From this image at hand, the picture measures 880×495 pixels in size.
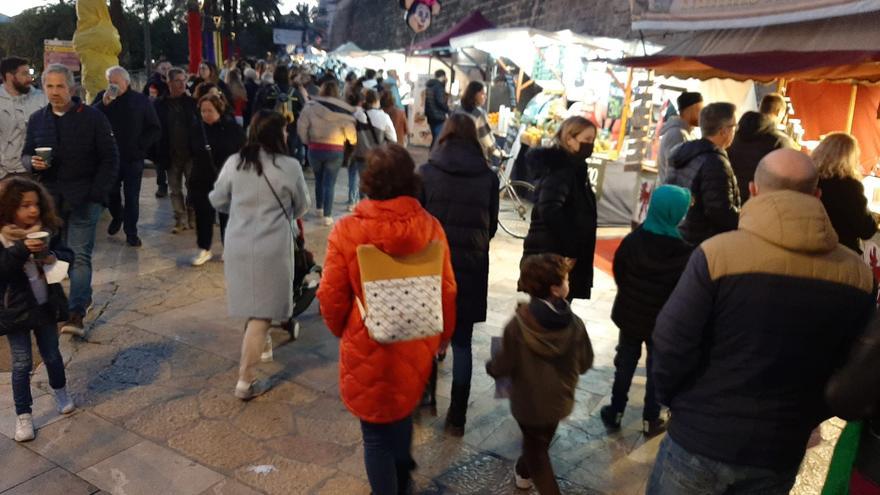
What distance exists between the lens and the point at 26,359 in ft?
11.0

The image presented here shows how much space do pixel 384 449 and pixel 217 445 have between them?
50.3 inches

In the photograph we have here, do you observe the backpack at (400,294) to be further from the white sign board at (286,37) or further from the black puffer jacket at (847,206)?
the white sign board at (286,37)

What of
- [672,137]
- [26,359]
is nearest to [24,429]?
[26,359]

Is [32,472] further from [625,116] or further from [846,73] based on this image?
[625,116]

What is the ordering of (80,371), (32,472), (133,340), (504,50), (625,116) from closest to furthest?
(32,472) < (80,371) < (133,340) < (625,116) < (504,50)

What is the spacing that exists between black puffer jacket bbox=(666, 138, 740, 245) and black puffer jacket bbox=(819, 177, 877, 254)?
0.61 m

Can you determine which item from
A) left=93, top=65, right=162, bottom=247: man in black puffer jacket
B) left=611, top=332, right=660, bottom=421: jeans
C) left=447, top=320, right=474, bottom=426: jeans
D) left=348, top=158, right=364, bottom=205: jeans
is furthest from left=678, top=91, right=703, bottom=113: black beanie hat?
left=93, top=65, right=162, bottom=247: man in black puffer jacket

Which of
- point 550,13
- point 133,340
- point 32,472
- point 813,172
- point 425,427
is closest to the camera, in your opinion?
point 813,172

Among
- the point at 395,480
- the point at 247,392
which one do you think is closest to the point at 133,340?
the point at 247,392

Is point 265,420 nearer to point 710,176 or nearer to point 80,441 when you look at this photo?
point 80,441

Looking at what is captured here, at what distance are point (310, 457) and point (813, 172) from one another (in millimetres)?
2661

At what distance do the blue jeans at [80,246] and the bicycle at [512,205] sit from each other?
180 inches

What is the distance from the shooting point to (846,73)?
5.72m

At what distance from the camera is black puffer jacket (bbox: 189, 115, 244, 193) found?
6129mm
